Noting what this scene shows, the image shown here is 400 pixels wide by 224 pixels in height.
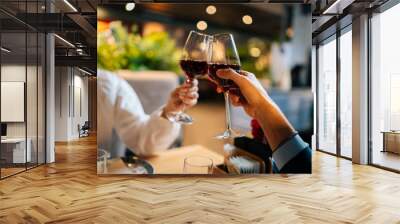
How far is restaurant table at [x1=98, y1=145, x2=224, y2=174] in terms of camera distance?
498 centimetres

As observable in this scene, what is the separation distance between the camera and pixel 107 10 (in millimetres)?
4898

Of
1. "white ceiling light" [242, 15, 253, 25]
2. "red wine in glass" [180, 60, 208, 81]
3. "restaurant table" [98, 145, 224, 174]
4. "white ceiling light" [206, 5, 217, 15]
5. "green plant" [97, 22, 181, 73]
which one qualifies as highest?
"white ceiling light" [206, 5, 217, 15]

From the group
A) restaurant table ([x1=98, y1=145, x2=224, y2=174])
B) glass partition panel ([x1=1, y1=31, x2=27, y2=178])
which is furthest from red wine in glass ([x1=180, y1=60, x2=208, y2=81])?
glass partition panel ([x1=1, y1=31, x2=27, y2=178])

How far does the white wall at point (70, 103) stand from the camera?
1238cm

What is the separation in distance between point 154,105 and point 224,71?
95.0 inches

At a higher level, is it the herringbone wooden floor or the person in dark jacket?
the person in dark jacket

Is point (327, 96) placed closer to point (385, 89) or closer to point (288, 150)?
point (385, 89)

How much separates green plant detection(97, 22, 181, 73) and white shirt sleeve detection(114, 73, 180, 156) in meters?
0.30

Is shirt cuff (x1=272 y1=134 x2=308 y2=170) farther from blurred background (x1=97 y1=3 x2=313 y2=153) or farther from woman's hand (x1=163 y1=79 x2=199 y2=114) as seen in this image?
woman's hand (x1=163 y1=79 x2=199 y2=114)

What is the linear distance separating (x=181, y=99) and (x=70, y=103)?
8975 mm

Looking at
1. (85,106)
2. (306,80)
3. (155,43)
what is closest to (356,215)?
(306,80)

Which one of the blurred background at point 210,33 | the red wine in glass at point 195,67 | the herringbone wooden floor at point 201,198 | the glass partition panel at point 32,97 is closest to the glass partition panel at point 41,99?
the glass partition panel at point 32,97

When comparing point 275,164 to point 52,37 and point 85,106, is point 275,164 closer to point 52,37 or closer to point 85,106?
point 52,37

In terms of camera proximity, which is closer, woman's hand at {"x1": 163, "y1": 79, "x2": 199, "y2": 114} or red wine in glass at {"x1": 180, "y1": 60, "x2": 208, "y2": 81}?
red wine in glass at {"x1": 180, "y1": 60, "x2": 208, "y2": 81}
